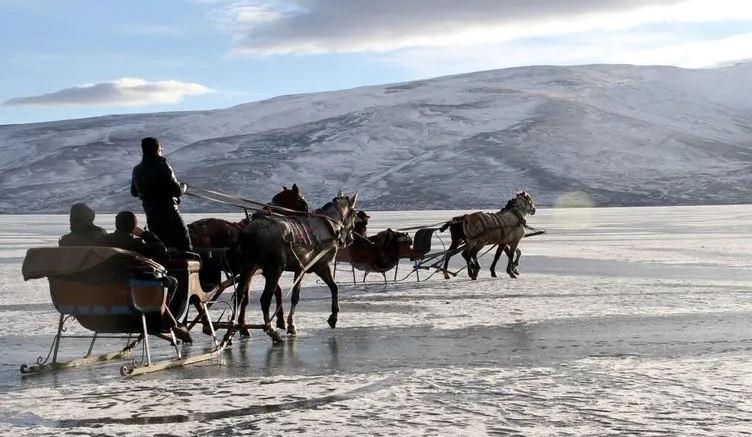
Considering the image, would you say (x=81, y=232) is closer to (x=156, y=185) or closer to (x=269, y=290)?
(x=156, y=185)

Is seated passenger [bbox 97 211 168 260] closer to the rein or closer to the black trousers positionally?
the black trousers

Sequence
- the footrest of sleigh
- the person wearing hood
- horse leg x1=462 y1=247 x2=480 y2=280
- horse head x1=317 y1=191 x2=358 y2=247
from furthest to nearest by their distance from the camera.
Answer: horse leg x1=462 y1=247 x2=480 y2=280 → horse head x1=317 y1=191 x2=358 y2=247 → the person wearing hood → the footrest of sleigh

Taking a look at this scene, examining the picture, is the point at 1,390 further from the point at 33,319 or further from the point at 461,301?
the point at 461,301

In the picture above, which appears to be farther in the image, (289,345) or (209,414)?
(289,345)

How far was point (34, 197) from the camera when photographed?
156 m

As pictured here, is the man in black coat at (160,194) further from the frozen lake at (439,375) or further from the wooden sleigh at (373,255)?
the wooden sleigh at (373,255)

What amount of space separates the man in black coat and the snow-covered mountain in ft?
397

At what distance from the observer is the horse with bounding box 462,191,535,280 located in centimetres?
2120

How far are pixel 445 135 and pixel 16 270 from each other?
149438 mm

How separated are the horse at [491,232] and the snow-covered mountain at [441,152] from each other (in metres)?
110

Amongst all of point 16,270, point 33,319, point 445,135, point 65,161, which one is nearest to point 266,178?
point 445,135

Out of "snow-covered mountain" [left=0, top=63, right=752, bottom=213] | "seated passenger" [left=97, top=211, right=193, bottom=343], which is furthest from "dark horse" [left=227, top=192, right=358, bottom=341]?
"snow-covered mountain" [left=0, top=63, right=752, bottom=213]

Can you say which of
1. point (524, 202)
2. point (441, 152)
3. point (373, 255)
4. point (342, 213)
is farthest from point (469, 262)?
point (441, 152)

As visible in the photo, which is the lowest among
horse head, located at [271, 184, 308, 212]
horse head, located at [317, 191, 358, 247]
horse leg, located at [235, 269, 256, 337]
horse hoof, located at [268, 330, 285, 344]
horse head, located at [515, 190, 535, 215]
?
horse hoof, located at [268, 330, 285, 344]
